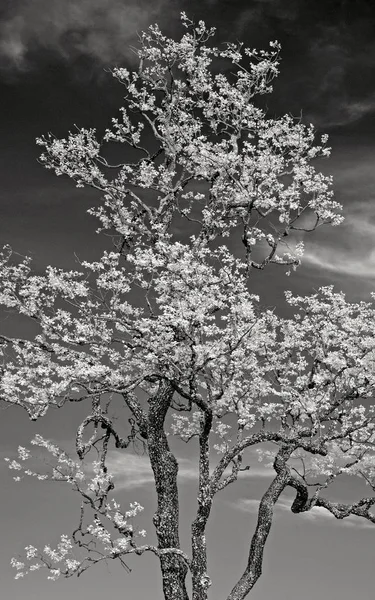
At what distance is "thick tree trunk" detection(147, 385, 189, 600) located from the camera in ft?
50.8

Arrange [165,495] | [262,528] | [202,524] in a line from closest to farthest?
[202,524] → [165,495] → [262,528]

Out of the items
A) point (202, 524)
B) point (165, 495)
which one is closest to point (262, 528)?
point (202, 524)

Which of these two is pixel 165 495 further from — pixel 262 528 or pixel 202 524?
pixel 262 528

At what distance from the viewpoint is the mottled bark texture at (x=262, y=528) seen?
16.0 m

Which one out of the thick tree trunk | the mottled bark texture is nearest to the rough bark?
the thick tree trunk

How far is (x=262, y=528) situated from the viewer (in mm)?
16719

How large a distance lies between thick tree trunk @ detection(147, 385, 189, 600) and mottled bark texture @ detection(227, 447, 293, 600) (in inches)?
58.8

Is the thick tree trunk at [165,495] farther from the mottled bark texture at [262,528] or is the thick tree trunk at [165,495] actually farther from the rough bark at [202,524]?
the mottled bark texture at [262,528]

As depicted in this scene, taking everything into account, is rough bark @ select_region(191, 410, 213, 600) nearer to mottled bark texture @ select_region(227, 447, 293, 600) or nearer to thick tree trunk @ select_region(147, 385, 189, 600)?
thick tree trunk @ select_region(147, 385, 189, 600)

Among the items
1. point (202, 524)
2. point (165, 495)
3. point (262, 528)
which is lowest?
point (202, 524)

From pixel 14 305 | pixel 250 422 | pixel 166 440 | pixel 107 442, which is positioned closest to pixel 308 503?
pixel 250 422

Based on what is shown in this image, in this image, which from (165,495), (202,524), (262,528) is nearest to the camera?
(202,524)

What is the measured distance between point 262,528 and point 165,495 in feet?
9.02

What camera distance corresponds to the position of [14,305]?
17031 mm
